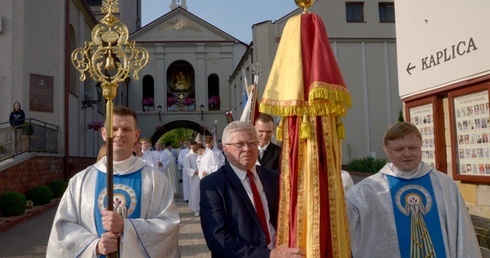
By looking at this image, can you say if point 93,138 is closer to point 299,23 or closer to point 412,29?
point 412,29

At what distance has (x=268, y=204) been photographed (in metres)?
3.50

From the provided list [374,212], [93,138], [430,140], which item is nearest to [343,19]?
[93,138]

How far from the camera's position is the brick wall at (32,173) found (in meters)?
13.1

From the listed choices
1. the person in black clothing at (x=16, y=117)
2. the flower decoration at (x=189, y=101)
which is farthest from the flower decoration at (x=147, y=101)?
the person in black clothing at (x=16, y=117)

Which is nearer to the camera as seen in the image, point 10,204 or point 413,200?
point 413,200

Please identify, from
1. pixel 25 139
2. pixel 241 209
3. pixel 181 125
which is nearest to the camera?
pixel 241 209

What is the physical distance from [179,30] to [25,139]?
22.2 meters

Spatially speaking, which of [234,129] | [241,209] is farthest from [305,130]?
[241,209]

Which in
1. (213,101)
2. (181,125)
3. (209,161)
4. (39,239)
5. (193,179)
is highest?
(213,101)

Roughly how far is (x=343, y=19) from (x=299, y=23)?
2061 centimetres

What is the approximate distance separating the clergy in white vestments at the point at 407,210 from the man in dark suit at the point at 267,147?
1823 mm

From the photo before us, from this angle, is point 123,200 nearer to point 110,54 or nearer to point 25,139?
point 110,54

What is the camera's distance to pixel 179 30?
35938 millimetres

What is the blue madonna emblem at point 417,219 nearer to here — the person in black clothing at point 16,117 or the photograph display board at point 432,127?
the photograph display board at point 432,127
